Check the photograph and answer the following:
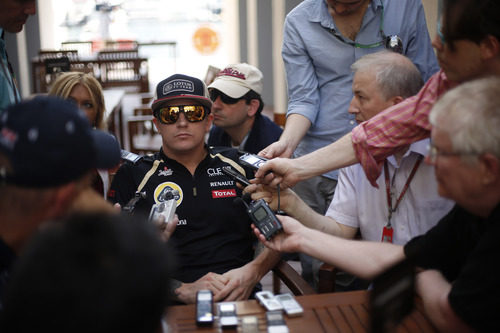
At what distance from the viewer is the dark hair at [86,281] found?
23.0 inches

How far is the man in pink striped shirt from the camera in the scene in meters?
1.36

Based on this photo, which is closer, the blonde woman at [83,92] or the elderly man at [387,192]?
the elderly man at [387,192]

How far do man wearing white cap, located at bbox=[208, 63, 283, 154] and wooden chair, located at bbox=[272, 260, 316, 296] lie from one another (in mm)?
1126

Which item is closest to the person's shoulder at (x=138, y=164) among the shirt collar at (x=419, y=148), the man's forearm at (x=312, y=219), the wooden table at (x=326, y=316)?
the man's forearm at (x=312, y=219)

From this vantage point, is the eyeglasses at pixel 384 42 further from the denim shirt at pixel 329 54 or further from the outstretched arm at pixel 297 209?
the outstretched arm at pixel 297 209

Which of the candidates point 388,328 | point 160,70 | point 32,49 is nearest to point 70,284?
point 388,328

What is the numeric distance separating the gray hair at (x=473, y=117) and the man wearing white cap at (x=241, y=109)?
75.4 inches

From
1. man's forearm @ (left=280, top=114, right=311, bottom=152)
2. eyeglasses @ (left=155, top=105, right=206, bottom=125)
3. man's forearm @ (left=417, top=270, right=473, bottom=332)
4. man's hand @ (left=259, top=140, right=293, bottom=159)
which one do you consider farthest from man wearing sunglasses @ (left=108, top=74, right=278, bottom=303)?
man's forearm @ (left=417, top=270, right=473, bottom=332)

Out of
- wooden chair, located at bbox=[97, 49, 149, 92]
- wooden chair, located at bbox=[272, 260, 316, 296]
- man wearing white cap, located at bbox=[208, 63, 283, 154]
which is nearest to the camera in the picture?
wooden chair, located at bbox=[272, 260, 316, 296]

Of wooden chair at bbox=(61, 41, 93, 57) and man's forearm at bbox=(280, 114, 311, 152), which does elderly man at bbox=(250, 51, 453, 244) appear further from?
wooden chair at bbox=(61, 41, 93, 57)

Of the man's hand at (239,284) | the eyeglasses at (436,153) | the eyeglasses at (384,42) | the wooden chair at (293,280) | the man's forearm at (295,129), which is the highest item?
the eyeglasses at (384,42)

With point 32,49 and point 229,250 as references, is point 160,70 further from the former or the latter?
point 229,250

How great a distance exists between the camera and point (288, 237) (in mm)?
1588

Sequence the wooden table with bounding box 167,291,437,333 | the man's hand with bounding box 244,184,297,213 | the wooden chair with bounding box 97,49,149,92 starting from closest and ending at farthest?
the wooden table with bounding box 167,291,437,333 → the man's hand with bounding box 244,184,297,213 → the wooden chair with bounding box 97,49,149,92
